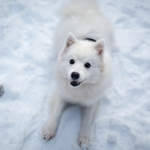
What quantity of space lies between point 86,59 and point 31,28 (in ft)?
7.58

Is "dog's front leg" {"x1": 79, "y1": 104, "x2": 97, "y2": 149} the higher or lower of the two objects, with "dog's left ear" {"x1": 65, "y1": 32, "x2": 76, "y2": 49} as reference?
lower

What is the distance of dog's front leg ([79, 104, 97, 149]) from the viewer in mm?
2486

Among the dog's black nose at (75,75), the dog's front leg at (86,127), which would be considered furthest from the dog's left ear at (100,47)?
the dog's front leg at (86,127)

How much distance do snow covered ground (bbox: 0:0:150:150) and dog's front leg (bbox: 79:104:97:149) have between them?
0.31 ft

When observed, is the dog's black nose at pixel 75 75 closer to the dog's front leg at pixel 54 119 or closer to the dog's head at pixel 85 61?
the dog's head at pixel 85 61

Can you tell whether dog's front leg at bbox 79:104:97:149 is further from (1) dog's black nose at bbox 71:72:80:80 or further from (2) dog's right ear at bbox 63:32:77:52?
(2) dog's right ear at bbox 63:32:77:52

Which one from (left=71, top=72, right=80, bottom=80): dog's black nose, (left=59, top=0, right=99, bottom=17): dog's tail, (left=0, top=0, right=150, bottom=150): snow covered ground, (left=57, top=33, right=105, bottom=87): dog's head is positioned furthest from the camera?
(left=59, top=0, right=99, bottom=17): dog's tail

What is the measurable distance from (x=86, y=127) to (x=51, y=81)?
1.12m

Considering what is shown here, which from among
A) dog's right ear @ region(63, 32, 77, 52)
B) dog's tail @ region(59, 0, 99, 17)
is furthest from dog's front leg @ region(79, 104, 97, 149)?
dog's tail @ region(59, 0, 99, 17)

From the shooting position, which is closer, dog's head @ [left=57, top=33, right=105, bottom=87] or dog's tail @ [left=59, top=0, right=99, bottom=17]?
dog's head @ [left=57, top=33, right=105, bottom=87]

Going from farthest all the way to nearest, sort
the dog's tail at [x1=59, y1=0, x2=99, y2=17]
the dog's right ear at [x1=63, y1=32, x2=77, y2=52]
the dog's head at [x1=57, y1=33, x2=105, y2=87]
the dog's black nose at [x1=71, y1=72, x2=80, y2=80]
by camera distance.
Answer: the dog's tail at [x1=59, y1=0, x2=99, y2=17], the dog's right ear at [x1=63, y1=32, x2=77, y2=52], the dog's head at [x1=57, y1=33, x2=105, y2=87], the dog's black nose at [x1=71, y1=72, x2=80, y2=80]

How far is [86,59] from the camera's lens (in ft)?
7.55

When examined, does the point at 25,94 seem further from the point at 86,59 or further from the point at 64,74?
the point at 86,59

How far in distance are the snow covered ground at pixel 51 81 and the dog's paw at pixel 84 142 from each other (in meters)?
0.08
